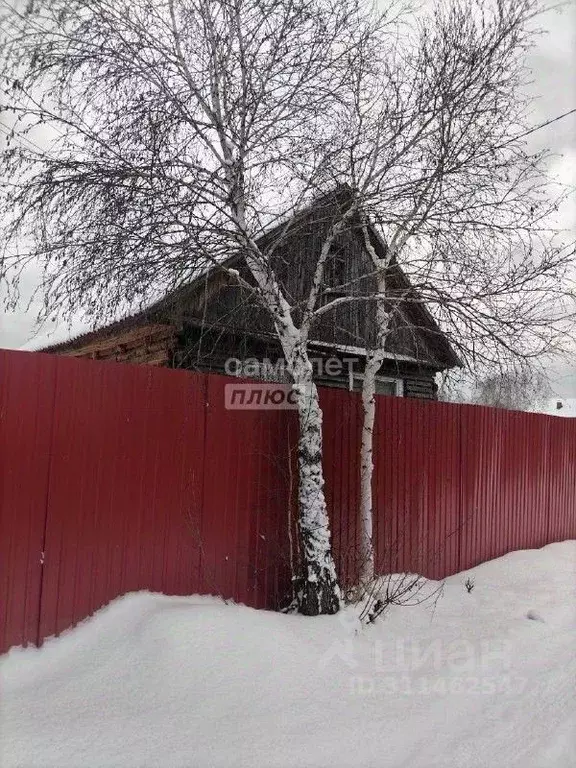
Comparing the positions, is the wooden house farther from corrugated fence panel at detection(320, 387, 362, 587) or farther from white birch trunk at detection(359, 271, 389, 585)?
corrugated fence panel at detection(320, 387, 362, 587)

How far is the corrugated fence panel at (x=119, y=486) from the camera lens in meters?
3.54

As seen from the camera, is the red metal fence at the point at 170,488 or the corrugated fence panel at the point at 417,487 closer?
the red metal fence at the point at 170,488

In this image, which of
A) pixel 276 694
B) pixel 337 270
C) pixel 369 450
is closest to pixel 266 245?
pixel 337 270

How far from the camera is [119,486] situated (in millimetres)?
3818

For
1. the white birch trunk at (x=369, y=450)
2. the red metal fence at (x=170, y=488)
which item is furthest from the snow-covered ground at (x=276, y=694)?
the white birch trunk at (x=369, y=450)

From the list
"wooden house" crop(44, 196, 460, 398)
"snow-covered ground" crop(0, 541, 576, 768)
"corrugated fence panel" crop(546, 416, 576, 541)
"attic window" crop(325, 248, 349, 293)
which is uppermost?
"attic window" crop(325, 248, 349, 293)

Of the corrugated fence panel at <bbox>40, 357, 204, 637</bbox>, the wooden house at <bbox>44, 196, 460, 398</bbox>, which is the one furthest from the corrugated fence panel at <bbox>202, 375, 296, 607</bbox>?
the wooden house at <bbox>44, 196, 460, 398</bbox>

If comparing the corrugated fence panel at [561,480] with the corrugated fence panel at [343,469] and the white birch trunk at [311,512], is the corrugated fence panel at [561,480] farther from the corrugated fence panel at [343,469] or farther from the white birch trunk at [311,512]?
the white birch trunk at [311,512]

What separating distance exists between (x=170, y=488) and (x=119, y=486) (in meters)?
0.40

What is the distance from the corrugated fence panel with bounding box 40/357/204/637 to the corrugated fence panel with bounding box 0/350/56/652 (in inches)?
2.4

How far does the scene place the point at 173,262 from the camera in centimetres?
449

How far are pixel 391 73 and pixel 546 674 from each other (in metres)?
5.09

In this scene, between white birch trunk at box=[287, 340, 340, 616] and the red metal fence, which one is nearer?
the red metal fence

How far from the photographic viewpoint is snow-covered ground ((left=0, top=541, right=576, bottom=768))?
106 inches
